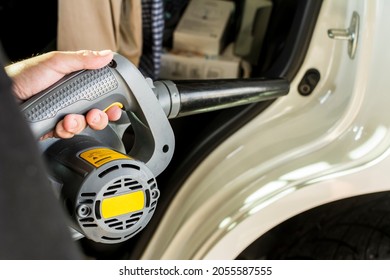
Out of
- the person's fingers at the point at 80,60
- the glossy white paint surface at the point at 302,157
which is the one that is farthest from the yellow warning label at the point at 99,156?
the glossy white paint surface at the point at 302,157

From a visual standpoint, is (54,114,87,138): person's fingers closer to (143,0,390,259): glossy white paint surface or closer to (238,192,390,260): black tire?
(143,0,390,259): glossy white paint surface

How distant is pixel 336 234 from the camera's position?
108 cm

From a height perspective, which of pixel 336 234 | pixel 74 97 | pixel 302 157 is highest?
pixel 74 97

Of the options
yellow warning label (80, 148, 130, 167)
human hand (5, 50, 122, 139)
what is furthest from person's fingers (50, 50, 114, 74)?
yellow warning label (80, 148, 130, 167)

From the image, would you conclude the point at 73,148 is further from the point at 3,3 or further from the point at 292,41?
the point at 3,3

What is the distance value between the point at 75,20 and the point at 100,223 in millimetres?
458

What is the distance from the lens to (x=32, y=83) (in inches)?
30.5

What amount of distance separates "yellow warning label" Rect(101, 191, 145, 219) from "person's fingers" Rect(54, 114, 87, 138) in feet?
0.35

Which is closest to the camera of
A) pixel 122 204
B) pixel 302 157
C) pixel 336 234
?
pixel 122 204

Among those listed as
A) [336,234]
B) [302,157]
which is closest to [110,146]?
[302,157]

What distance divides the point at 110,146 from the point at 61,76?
0.40 feet

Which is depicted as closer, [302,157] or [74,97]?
[74,97]

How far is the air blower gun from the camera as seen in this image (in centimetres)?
73

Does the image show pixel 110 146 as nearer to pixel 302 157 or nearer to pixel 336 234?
pixel 302 157
